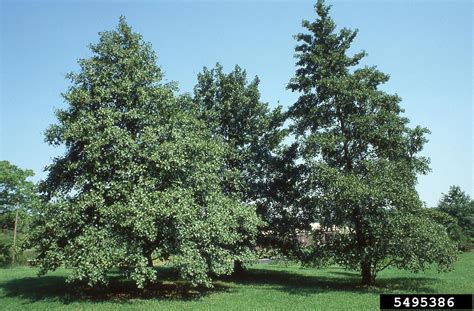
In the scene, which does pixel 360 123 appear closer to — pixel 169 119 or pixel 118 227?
pixel 169 119

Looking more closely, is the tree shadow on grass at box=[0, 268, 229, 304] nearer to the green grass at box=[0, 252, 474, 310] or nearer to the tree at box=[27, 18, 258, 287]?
the green grass at box=[0, 252, 474, 310]

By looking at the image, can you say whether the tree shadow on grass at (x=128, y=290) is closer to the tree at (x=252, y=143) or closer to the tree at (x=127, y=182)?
the tree at (x=127, y=182)

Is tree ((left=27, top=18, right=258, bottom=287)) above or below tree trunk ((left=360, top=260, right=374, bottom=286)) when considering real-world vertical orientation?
above

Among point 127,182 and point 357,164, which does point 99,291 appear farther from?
point 357,164

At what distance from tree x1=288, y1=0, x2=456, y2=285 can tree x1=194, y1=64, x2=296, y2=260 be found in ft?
21.4

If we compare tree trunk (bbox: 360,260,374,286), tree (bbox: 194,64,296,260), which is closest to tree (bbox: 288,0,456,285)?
tree trunk (bbox: 360,260,374,286)

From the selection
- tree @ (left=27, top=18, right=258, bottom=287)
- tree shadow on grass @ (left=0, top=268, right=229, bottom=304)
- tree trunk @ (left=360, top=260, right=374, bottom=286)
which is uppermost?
tree @ (left=27, top=18, right=258, bottom=287)

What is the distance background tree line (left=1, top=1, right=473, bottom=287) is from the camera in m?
23.8

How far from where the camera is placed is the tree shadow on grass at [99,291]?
24.7m

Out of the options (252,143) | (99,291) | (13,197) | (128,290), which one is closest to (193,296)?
(128,290)

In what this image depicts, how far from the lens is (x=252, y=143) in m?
39.8

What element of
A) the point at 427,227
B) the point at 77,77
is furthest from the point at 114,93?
the point at 427,227

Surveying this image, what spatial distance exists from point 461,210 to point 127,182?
85.3 m

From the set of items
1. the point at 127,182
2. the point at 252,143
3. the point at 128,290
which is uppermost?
the point at 252,143
